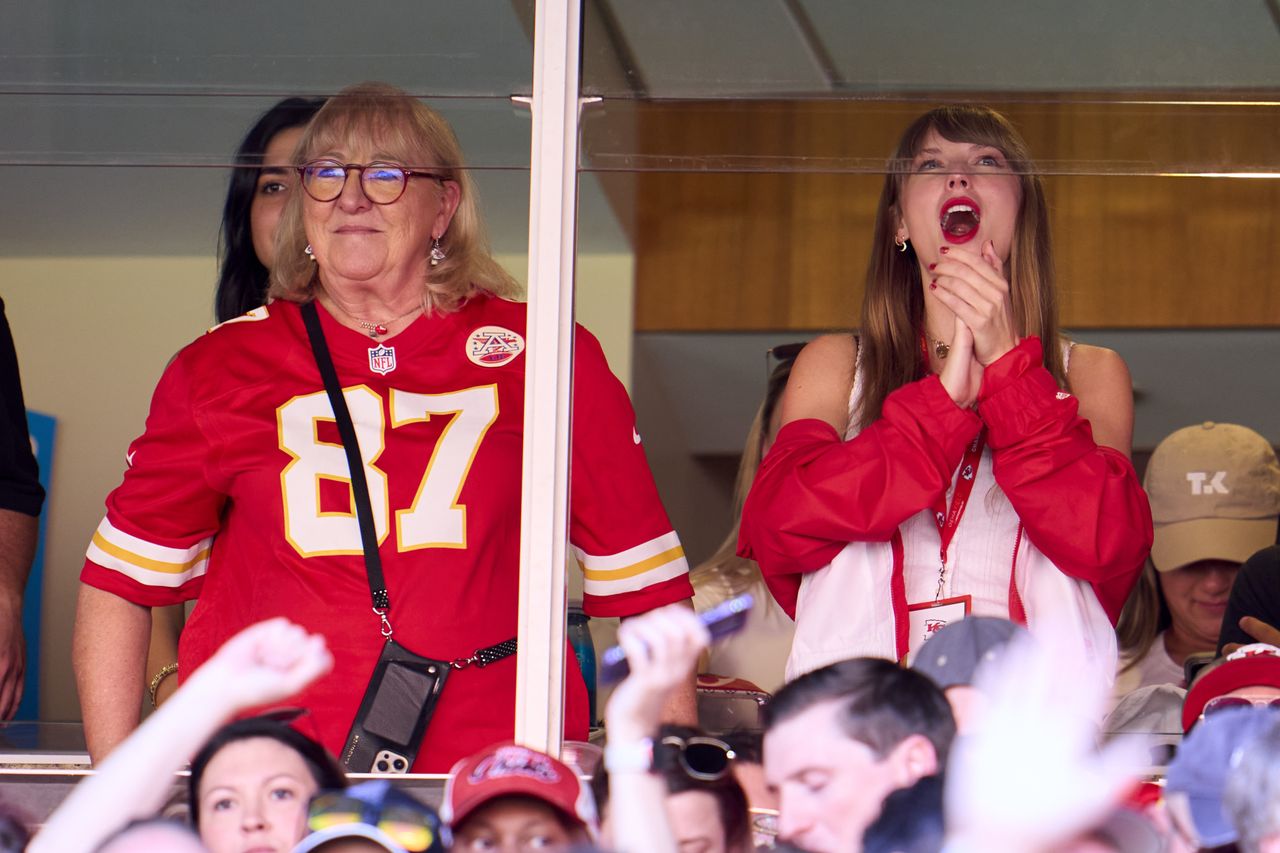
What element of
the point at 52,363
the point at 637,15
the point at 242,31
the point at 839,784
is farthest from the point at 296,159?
the point at 52,363

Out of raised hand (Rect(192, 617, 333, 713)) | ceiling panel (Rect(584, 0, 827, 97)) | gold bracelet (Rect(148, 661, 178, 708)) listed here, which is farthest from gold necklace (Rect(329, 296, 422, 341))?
raised hand (Rect(192, 617, 333, 713))

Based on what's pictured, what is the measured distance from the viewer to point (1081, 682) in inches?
62.4

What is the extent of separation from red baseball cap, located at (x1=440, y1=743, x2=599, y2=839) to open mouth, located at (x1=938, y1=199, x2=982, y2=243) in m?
1.00

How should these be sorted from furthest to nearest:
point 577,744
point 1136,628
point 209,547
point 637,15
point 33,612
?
1. point 33,612
2. point 1136,628
3. point 209,547
4. point 637,15
5. point 577,744

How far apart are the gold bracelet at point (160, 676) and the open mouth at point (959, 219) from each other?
1.36 meters

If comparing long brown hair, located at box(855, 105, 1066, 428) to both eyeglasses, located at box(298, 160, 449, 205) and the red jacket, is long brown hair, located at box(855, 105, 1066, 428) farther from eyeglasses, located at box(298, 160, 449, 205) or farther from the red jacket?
eyeglasses, located at box(298, 160, 449, 205)

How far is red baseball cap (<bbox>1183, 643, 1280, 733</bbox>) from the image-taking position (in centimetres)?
200

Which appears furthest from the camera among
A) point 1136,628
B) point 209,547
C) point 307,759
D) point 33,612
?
point 33,612

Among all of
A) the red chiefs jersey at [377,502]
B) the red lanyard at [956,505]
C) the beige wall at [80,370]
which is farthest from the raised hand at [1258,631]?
the beige wall at [80,370]

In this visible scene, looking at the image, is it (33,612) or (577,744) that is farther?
(33,612)

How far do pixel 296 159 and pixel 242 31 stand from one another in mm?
185

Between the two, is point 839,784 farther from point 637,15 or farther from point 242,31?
point 242,31

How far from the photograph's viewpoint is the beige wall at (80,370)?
4.44 metres

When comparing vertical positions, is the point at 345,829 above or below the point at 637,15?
below
